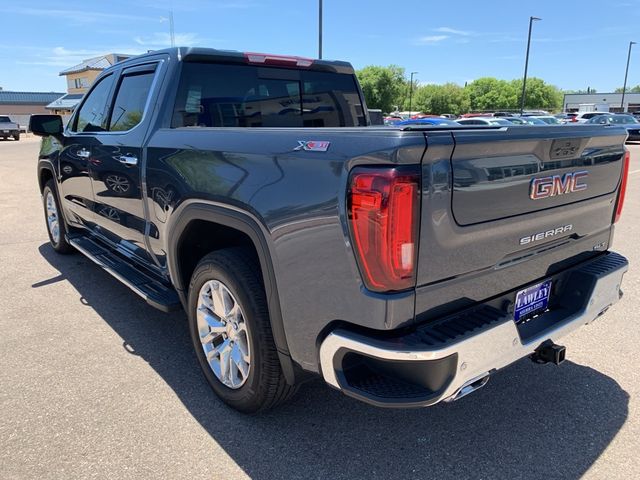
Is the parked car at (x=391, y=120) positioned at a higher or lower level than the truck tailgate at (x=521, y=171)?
lower

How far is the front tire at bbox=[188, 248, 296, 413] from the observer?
8.13 feet

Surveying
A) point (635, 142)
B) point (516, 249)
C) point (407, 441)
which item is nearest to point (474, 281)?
point (516, 249)

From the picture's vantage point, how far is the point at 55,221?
19.3 ft

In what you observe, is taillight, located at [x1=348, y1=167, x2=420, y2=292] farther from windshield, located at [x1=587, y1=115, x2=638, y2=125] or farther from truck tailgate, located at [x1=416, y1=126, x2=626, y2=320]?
windshield, located at [x1=587, y1=115, x2=638, y2=125]

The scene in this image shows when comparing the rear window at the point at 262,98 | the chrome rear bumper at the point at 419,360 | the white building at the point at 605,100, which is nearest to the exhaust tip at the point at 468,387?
the chrome rear bumper at the point at 419,360

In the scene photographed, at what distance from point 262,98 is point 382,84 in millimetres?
80815

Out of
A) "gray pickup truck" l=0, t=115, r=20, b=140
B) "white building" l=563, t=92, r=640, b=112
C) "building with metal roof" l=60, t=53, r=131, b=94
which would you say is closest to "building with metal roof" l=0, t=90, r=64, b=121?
"building with metal roof" l=60, t=53, r=131, b=94

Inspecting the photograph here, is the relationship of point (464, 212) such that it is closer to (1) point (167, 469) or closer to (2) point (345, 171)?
(2) point (345, 171)

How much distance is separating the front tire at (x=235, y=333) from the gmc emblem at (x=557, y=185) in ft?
4.35

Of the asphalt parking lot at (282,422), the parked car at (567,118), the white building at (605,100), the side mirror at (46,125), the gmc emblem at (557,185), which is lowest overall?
the asphalt parking lot at (282,422)

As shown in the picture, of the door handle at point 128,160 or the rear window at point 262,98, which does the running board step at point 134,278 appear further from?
the rear window at point 262,98

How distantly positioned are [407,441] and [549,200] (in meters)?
1.36

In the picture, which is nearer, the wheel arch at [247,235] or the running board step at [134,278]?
the wheel arch at [247,235]

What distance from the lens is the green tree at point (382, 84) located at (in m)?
79.8
